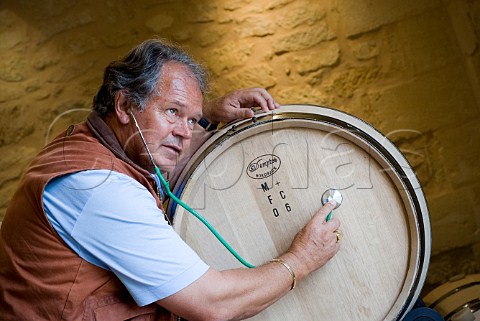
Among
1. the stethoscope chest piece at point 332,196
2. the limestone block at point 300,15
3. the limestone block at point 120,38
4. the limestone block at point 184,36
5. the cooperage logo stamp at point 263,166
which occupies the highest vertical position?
the limestone block at point 120,38

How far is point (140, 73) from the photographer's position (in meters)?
1.70

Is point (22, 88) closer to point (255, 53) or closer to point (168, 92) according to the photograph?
point (255, 53)

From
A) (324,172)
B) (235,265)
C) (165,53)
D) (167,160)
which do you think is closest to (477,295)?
(324,172)

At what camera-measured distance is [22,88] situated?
2941mm

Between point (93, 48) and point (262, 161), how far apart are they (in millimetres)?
1560

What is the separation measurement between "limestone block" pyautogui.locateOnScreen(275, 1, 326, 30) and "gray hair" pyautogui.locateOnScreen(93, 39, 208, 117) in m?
1.11

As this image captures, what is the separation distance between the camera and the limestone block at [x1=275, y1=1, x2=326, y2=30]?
110 inches

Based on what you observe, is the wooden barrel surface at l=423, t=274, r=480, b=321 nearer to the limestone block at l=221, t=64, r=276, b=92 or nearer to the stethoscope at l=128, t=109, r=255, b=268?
the stethoscope at l=128, t=109, r=255, b=268

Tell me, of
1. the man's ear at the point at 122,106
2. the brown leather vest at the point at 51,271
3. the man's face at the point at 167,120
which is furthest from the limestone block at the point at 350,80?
the brown leather vest at the point at 51,271

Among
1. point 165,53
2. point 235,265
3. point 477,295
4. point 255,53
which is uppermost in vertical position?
point 255,53

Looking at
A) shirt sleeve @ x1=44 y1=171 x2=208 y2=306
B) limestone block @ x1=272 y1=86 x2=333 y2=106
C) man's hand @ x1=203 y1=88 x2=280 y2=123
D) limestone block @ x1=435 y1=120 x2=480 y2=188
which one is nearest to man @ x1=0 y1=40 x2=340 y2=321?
shirt sleeve @ x1=44 y1=171 x2=208 y2=306

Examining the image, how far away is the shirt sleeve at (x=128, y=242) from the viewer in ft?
4.55

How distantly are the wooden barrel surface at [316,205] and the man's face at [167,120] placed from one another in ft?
0.26

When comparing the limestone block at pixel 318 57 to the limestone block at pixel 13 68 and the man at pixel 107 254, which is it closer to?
the man at pixel 107 254
